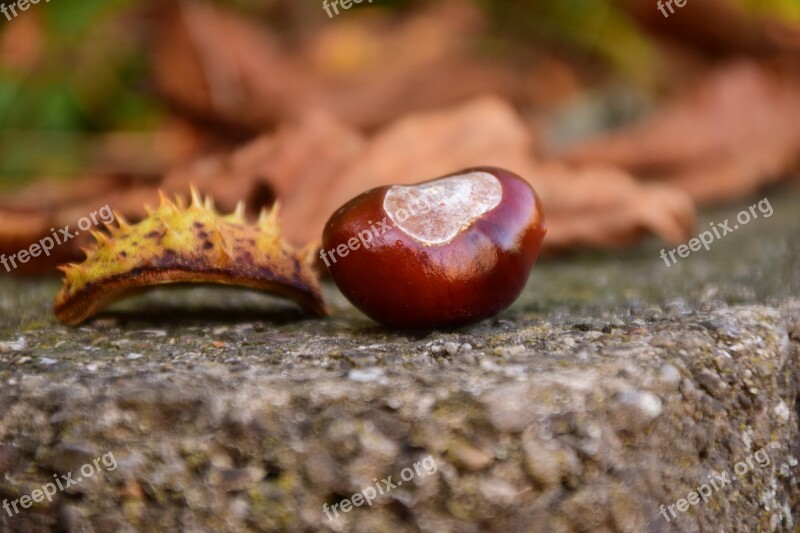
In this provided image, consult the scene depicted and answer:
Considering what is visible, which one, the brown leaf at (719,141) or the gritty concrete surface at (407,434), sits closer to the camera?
the gritty concrete surface at (407,434)

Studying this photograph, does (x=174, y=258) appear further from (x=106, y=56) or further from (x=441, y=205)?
(x=106, y=56)

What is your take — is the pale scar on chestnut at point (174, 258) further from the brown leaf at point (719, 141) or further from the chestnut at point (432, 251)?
the brown leaf at point (719, 141)

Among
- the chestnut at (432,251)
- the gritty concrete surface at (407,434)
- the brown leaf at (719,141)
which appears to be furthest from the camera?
the brown leaf at (719,141)

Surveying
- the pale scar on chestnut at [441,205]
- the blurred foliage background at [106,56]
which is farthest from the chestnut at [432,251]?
the blurred foliage background at [106,56]

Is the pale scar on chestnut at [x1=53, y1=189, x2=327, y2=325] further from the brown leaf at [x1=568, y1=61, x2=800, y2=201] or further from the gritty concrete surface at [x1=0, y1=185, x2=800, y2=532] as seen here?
the brown leaf at [x1=568, y1=61, x2=800, y2=201]

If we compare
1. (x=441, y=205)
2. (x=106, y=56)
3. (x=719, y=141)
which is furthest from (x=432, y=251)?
(x=106, y=56)
